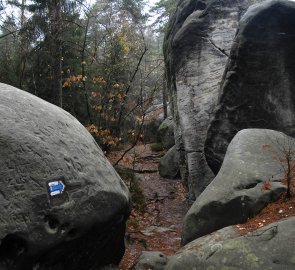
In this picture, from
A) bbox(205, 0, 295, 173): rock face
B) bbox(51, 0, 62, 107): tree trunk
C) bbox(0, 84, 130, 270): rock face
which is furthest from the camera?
bbox(51, 0, 62, 107): tree trunk

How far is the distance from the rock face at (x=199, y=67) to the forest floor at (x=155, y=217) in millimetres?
1343

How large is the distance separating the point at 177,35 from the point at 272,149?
6647 mm

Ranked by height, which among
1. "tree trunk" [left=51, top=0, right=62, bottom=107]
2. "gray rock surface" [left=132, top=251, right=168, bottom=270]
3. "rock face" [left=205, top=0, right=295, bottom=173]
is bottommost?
"gray rock surface" [left=132, top=251, right=168, bottom=270]

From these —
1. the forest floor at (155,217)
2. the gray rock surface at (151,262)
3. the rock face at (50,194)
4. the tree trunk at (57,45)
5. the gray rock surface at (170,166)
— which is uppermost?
the tree trunk at (57,45)

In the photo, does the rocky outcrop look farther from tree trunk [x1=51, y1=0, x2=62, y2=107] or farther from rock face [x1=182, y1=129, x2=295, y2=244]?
tree trunk [x1=51, y1=0, x2=62, y2=107]

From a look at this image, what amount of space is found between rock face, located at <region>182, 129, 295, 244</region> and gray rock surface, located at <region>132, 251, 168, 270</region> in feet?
1.82

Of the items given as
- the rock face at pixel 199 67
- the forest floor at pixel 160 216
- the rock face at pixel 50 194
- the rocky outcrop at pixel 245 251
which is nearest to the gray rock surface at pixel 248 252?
the rocky outcrop at pixel 245 251

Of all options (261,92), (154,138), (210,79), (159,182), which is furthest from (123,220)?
(154,138)

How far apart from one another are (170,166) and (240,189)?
10176mm

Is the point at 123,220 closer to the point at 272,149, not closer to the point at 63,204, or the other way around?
the point at 63,204

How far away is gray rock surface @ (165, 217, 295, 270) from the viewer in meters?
4.66

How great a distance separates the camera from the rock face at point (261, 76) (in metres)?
9.20

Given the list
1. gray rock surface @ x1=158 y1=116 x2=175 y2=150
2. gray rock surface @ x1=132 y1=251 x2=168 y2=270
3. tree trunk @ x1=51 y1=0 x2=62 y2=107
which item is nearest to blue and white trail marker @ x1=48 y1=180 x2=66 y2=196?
gray rock surface @ x1=132 y1=251 x2=168 y2=270

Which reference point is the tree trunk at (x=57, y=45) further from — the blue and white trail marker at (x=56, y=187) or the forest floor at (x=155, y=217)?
the blue and white trail marker at (x=56, y=187)
